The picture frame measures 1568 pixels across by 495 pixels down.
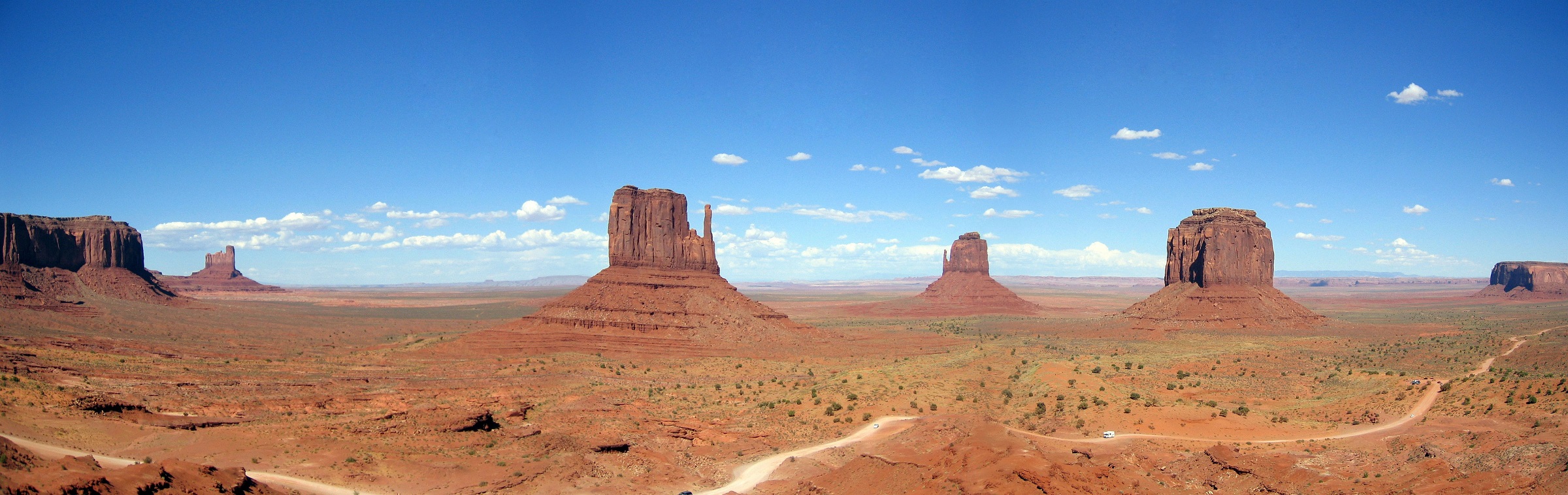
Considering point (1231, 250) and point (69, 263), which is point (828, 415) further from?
point (69, 263)

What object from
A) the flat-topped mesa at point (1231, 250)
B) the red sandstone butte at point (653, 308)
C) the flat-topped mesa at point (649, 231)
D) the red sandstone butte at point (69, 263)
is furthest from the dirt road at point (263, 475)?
the flat-topped mesa at point (1231, 250)

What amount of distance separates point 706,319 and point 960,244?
279 ft

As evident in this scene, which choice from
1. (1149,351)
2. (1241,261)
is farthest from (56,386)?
(1241,261)

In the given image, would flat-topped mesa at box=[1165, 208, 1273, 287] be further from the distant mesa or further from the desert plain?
the distant mesa

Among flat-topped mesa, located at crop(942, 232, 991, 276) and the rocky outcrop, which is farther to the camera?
flat-topped mesa, located at crop(942, 232, 991, 276)

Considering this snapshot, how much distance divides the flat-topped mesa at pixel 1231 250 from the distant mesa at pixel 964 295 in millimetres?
37887

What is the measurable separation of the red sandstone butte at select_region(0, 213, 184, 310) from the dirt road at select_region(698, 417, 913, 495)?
88779 millimetres

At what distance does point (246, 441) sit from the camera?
29.5 metres

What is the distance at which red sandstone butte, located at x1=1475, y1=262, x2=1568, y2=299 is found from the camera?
155 metres

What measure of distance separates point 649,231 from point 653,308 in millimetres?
8341

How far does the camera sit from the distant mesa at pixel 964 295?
135m

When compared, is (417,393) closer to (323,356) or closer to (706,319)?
(323,356)

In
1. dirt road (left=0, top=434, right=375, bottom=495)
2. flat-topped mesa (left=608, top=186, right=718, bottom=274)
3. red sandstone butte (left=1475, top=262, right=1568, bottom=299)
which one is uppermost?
flat-topped mesa (left=608, top=186, right=718, bottom=274)

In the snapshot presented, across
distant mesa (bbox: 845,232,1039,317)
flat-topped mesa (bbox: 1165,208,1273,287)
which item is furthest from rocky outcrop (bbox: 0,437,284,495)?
distant mesa (bbox: 845,232,1039,317)
